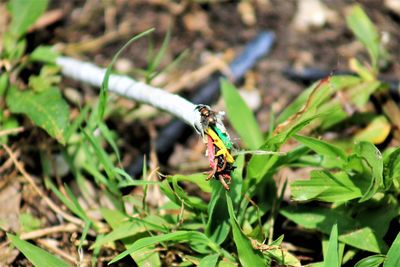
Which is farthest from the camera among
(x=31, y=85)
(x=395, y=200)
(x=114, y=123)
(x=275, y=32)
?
(x=275, y=32)

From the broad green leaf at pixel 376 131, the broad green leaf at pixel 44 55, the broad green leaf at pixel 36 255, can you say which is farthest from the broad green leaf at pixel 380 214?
the broad green leaf at pixel 44 55

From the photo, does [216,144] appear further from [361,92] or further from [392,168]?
[361,92]

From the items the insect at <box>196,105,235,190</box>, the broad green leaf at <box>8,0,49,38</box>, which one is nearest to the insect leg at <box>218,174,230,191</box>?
the insect at <box>196,105,235,190</box>

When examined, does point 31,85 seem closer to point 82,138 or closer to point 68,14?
point 82,138

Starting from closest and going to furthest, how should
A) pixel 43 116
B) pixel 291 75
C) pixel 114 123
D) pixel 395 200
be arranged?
pixel 395 200, pixel 43 116, pixel 114 123, pixel 291 75

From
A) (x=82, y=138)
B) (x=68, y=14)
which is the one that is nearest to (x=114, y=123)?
(x=82, y=138)

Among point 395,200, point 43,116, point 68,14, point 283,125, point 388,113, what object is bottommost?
point 395,200

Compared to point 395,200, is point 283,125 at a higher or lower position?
higher

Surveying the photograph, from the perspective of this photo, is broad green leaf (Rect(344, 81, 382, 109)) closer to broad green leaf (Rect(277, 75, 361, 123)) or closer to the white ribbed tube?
broad green leaf (Rect(277, 75, 361, 123))
